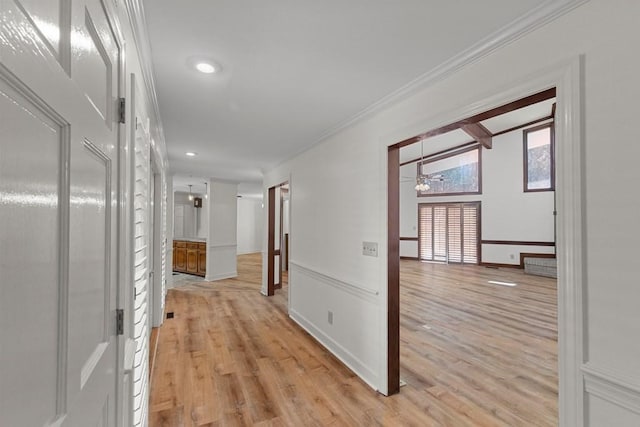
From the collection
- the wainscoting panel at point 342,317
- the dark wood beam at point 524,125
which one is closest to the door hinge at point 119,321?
the wainscoting panel at point 342,317

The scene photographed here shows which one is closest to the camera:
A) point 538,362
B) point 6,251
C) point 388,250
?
point 6,251

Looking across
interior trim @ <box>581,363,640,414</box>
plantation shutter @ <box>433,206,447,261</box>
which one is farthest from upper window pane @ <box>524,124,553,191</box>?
interior trim @ <box>581,363,640,414</box>

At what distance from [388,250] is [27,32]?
2.22m

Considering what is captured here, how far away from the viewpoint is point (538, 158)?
317 inches

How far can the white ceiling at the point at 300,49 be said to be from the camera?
1.35 metres

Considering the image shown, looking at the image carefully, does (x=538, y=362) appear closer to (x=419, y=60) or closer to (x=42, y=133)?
(x=419, y=60)

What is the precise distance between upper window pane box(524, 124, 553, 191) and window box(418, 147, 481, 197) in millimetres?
1256

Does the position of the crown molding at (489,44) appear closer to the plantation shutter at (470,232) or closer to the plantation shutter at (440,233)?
the plantation shutter at (470,232)

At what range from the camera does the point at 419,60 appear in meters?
1.77

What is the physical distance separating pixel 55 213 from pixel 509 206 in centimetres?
990

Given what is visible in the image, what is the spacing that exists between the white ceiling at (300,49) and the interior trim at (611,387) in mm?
1518

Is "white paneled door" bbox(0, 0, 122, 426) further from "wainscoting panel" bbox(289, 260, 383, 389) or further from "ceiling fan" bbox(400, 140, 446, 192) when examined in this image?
"ceiling fan" bbox(400, 140, 446, 192)

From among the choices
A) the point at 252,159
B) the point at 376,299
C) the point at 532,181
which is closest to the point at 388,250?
the point at 376,299

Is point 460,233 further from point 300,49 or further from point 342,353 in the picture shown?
point 300,49
